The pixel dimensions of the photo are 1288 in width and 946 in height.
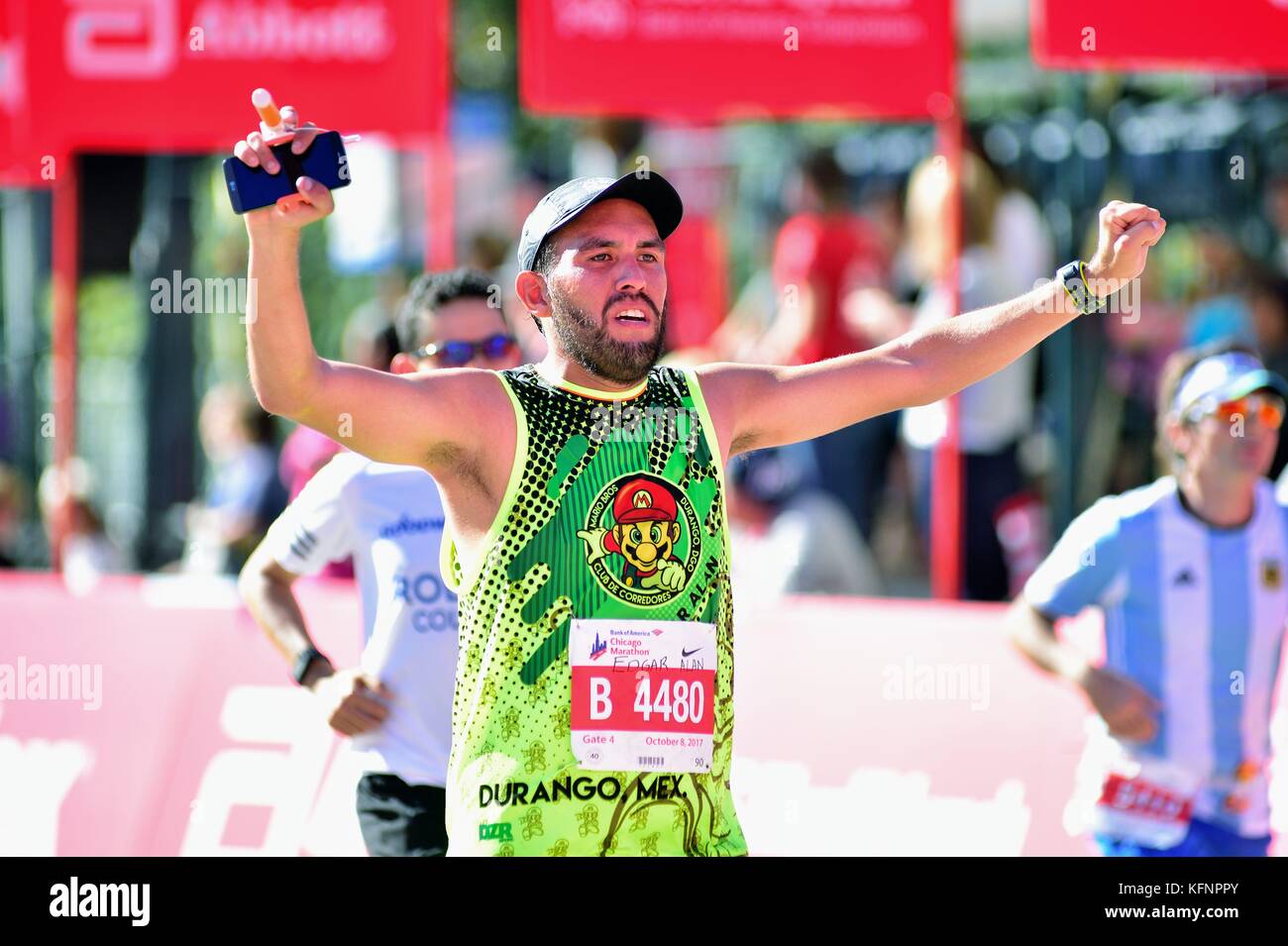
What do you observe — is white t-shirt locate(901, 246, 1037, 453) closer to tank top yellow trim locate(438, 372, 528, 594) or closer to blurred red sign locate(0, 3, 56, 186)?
blurred red sign locate(0, 3, 56, 186)

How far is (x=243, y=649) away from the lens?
6551 mm

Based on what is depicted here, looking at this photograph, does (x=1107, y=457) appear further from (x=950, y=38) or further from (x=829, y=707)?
(x=829, y=707)

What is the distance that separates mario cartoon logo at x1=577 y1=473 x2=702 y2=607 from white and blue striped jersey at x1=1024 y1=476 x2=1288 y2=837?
6.20 ft

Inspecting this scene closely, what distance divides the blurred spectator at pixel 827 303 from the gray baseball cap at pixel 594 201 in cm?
445

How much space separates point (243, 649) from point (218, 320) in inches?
323

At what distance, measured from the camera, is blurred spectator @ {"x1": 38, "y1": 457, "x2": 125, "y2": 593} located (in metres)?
9.26

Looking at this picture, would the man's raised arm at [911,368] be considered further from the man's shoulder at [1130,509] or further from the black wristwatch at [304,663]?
the black wristwatch at [304,663]

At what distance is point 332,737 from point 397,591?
1.66m

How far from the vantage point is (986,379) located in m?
8.08

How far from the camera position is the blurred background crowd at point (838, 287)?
27.0 feet

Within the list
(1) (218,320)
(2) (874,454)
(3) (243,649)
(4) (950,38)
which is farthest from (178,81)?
→ (1) (218,320)

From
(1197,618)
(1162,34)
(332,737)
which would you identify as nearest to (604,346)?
(1197,618)
